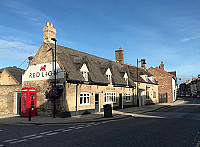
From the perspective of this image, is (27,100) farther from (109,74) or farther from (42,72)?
(109,74)

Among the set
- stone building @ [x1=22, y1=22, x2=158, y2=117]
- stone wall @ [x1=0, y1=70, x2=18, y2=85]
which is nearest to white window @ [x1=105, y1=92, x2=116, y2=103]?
stone building @ [x1=22, y1=22, x2=158, y2=117]

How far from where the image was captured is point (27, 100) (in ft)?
63.5

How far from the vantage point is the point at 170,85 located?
147 ft

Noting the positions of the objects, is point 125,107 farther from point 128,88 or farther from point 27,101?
point 27,101

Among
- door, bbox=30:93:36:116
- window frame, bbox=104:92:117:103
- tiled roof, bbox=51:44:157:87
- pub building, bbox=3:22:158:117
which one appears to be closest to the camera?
pub building, bbox=3:22:158:117

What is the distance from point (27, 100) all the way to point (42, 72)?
3561 millimetres

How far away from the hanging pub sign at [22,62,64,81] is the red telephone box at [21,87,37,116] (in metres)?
1.84

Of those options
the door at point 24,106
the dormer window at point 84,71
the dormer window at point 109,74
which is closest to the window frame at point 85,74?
the dormer window at point 84,71

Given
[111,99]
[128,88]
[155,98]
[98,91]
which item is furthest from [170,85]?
[98,91]

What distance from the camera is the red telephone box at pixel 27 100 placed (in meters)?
19.3

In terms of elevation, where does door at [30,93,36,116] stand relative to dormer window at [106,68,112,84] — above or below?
below

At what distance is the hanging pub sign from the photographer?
19.5 metres

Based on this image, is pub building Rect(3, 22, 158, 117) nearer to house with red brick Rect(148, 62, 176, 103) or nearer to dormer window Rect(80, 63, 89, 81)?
dormer window Rect(80, 63, 89, 81)

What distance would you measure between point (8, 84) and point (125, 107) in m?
17.6
